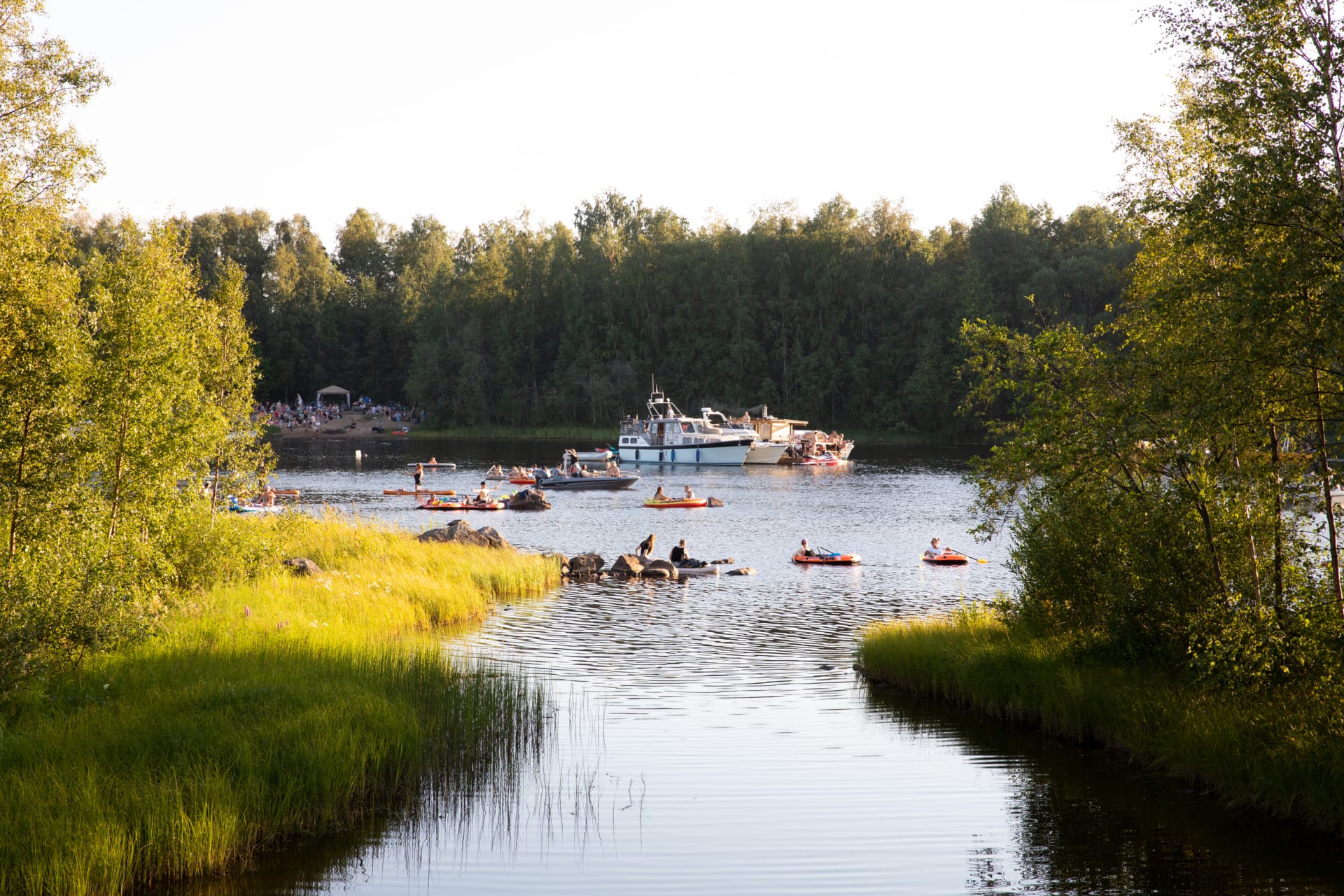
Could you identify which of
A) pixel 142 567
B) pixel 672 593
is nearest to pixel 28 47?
pixel 142 567

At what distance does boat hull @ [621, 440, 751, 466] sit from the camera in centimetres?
8031

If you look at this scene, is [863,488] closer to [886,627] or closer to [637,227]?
[886,627]

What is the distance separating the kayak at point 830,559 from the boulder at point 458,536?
956cm

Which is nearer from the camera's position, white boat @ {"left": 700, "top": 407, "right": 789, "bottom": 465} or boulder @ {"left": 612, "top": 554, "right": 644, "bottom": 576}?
boulder @ {"left": 612, "top": 554, "right": 644, "bottom": 576}

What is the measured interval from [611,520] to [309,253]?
3507 inches

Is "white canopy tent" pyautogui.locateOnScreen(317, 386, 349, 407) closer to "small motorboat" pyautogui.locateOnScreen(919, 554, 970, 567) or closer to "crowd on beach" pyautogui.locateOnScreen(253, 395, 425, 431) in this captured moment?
"crowd on beach" pyautogui.locateOnScreen(253, 395, 425, 431)

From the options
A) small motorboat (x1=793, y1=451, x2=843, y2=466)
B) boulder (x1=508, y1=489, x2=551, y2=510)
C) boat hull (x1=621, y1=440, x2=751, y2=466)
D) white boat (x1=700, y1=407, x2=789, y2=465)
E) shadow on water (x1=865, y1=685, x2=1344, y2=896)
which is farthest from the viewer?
white boat (x1=700, y1=407, x2=789, y2=465)

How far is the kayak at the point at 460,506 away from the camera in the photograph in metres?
48.8

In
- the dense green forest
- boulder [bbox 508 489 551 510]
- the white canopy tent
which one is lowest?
boulder [bbox 508 489 551 510]

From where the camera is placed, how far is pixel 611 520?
4678 centimetres

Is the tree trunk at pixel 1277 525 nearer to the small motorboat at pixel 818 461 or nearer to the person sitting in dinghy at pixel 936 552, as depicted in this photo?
the person sitting in dinghy at pixel 936 552

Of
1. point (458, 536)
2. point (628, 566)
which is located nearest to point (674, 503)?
point (628, 566)

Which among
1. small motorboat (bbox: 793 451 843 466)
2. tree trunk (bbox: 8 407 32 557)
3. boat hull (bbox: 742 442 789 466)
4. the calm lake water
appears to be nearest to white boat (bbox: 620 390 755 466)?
boat hull (bbox: 742 442 789 466)

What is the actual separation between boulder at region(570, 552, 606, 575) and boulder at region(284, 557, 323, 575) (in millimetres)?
9578
